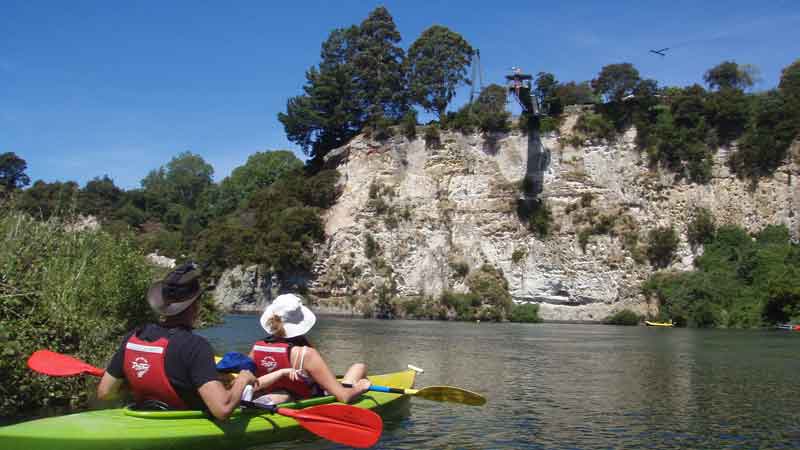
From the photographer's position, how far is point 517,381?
53.0 feet

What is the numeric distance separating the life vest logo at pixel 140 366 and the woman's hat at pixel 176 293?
49cm

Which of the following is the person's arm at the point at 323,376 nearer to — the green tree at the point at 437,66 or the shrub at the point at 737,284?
the shrub at the point at 737,284

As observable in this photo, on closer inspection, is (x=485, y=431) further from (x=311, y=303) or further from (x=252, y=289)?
(x=252, y=289)

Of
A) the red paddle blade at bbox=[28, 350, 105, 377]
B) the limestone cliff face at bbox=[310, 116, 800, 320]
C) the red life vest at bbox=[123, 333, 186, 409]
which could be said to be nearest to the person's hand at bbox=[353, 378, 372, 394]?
the red life vest at bbox=[123, 333, 186, 409]

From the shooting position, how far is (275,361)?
28.0 ft

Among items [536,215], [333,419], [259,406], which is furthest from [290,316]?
[536,215]

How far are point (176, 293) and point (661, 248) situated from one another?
143ft

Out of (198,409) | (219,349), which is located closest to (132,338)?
(198,409)

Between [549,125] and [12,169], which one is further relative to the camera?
[12,169]

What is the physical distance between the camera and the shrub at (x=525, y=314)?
46.1 meters

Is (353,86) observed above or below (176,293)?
above

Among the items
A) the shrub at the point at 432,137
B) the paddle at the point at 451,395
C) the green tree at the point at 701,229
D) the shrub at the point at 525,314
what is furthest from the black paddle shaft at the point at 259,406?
the shrub at the point at 432,137

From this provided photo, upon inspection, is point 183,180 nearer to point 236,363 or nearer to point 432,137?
point 432,137

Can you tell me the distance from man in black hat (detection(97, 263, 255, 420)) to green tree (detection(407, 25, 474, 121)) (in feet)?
166
